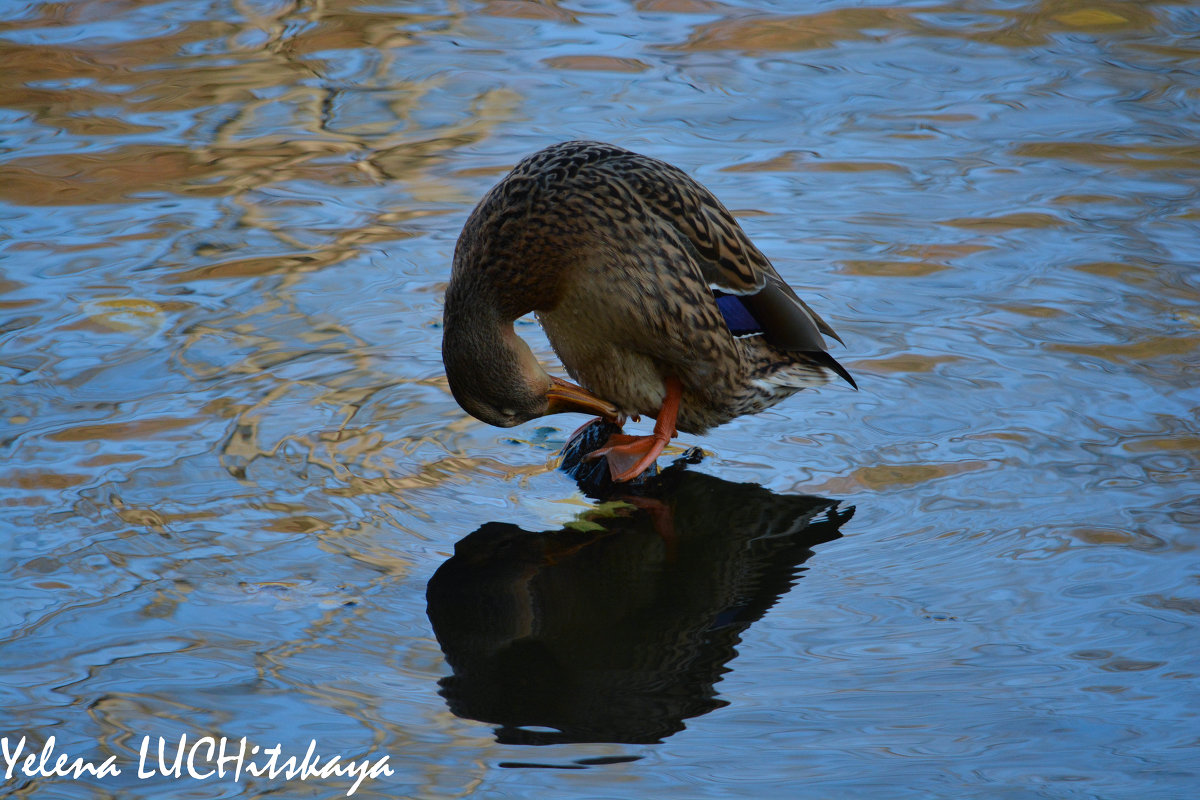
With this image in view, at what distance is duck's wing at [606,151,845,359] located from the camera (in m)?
5.34

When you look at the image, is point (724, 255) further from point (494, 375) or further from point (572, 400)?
point (494, 375)

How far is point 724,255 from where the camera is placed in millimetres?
5430

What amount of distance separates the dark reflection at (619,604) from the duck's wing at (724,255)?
2.41ft

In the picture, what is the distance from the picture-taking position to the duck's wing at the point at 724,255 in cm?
534

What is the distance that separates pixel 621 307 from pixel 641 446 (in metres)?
0.60

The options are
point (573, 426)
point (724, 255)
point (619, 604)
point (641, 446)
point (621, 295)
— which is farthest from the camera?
point (573, 426)

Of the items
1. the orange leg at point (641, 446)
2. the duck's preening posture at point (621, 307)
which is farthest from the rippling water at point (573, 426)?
the duck's preening posture at point (621, 307)

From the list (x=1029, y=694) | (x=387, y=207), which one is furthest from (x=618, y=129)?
(x=1029, y=694)

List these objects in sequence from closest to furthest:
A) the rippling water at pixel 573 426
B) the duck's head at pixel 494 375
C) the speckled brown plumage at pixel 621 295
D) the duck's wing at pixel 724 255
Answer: the rippling water at pixel 573 426, the duck's head at pixel 494 375, the speckled brown plumage at pixel 621 295, the duck's wing at pixel 724 255

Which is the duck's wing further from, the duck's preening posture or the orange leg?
the orange leg

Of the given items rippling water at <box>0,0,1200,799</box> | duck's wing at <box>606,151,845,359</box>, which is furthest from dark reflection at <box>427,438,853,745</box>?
duck's wing at <box>606,151,845,359</box>

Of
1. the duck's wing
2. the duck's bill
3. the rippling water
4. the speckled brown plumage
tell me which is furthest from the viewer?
the duck's wing

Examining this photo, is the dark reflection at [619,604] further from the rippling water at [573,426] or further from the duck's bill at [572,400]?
the duck's bill at [572,400]

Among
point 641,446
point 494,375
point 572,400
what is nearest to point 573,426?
point 641,446
